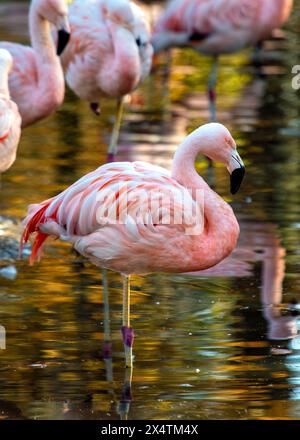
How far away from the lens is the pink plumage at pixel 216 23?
12.0 meters

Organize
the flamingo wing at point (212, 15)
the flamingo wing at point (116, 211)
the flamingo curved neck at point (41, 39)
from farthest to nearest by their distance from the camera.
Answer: the flamingo wing at point (212, 15) < the flamingo curved neck at point (41, 39) < the flamingo wing at point (116, 211)

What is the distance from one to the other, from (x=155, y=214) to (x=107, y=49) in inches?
148

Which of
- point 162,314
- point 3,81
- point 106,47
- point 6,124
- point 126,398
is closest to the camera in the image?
point 126,398

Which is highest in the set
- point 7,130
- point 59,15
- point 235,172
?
point 235,172

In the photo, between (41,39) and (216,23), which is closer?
(41,39)

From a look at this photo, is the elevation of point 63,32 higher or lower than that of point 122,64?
higher

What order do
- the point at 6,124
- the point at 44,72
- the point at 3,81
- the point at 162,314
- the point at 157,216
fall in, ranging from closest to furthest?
the point at 157,216 < the point at 162,314 < the point at 6,124 < the point at 3,81 < the point at 44,72

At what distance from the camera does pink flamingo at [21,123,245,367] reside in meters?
5.61

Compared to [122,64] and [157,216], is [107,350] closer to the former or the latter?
[157,216]

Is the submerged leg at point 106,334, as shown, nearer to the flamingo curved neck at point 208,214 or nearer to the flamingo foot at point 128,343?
the flamingo foot at point 128,343

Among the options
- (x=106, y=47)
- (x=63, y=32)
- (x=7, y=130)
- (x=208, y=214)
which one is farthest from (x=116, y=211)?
(x=106, y=47)

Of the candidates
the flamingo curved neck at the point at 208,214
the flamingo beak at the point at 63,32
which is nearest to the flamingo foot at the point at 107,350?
the flamingo curved neck at the point at 208,214

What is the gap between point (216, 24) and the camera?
39.3ft
